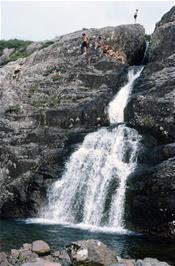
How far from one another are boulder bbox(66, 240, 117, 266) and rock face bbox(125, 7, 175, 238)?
1291 centimetres

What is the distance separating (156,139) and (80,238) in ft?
43.7

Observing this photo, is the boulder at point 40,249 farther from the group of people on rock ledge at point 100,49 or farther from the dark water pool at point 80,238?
the group of people on rock ledge at point 100,49

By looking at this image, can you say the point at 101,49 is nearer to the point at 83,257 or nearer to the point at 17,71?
the point at 17,71

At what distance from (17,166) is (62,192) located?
6059mm

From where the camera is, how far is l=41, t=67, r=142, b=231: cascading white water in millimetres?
39125

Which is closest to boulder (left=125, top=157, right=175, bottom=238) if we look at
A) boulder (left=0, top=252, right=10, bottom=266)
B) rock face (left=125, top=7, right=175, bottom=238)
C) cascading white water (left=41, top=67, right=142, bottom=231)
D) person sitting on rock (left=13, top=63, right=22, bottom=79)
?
rock face (left=125, top=7, right=175, bottom=238)

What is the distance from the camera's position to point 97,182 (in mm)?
40906

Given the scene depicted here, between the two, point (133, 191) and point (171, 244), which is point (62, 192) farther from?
point (171, 244)

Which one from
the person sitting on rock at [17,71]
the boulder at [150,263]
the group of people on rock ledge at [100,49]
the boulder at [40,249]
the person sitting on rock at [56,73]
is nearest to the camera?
the boulder at [150,263]

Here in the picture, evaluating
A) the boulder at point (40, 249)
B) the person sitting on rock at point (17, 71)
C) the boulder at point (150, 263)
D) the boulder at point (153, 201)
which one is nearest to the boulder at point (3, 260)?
the boulder at point (40, 249)

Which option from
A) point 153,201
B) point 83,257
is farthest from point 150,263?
point 153,201

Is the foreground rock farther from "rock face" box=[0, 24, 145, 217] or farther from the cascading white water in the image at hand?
"rock face" box=[0, 24, 145, 217]

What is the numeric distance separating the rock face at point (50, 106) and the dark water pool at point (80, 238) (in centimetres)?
611

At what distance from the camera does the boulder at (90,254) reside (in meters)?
23.2
